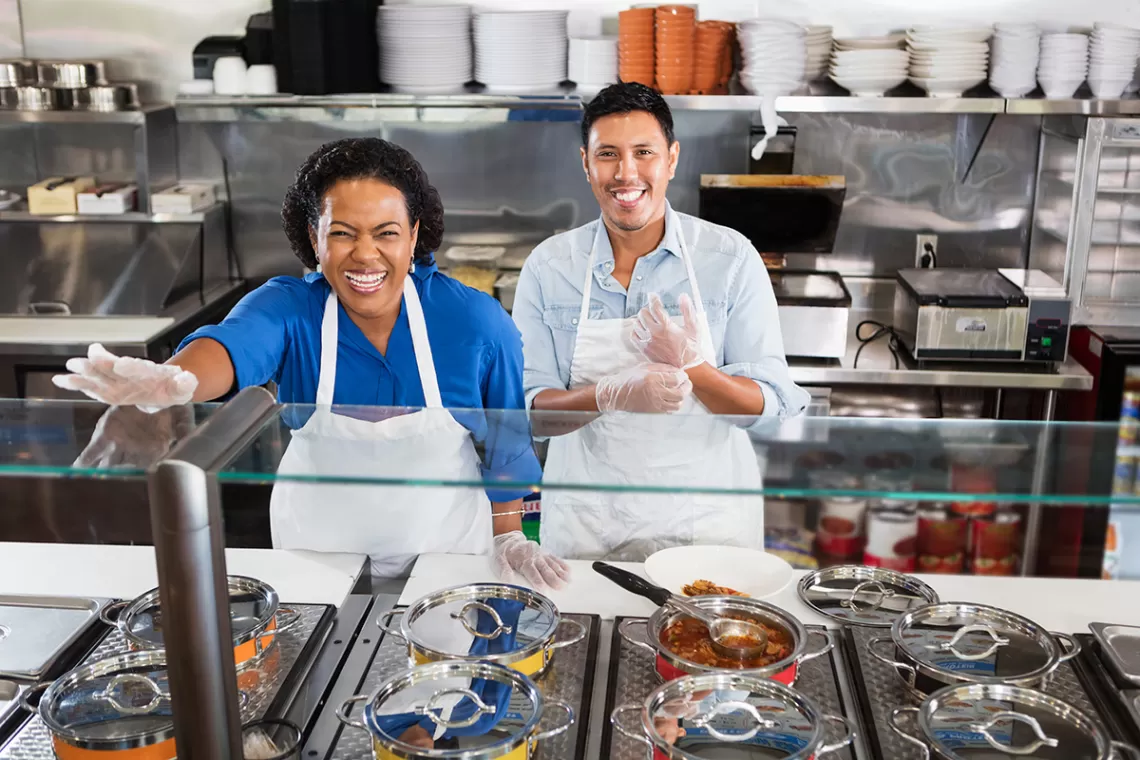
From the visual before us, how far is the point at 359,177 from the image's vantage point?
6.77ft

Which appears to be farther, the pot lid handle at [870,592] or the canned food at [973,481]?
the pot lid handle at [870,592]

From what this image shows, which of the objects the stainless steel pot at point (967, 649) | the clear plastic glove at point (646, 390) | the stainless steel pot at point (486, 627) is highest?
the clear plastic glove at point (646, 390)

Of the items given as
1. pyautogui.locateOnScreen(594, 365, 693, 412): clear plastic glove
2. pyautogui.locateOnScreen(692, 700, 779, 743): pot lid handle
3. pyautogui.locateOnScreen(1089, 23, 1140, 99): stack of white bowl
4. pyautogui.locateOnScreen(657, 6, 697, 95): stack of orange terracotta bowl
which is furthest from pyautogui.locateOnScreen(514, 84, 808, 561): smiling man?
pyautogui.locateOnScreen(1089, 23, 1140, 99): stack of white bowl

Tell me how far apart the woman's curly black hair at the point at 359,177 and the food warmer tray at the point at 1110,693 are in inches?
54.3

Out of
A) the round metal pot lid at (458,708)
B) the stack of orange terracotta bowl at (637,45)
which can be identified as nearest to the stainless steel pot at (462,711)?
the round metal pot lid at (458,708)

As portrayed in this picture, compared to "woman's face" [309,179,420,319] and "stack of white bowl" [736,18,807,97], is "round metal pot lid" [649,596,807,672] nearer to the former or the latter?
"woman's face" [309,179,420,319]

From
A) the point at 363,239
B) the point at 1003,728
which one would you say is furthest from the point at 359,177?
the point at 1003,728

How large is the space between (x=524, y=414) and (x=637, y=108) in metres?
1.23

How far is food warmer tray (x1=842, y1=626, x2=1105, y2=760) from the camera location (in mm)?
1227

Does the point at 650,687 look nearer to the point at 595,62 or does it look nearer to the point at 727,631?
the point at 727,631

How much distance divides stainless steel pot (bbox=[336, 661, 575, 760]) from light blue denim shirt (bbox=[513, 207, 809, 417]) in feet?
4.23

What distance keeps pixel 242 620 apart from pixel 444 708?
341mm

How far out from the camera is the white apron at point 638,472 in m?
1.24

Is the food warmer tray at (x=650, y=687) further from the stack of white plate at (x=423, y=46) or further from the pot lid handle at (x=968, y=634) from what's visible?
the stack of white plate at (x=423, y=46)
